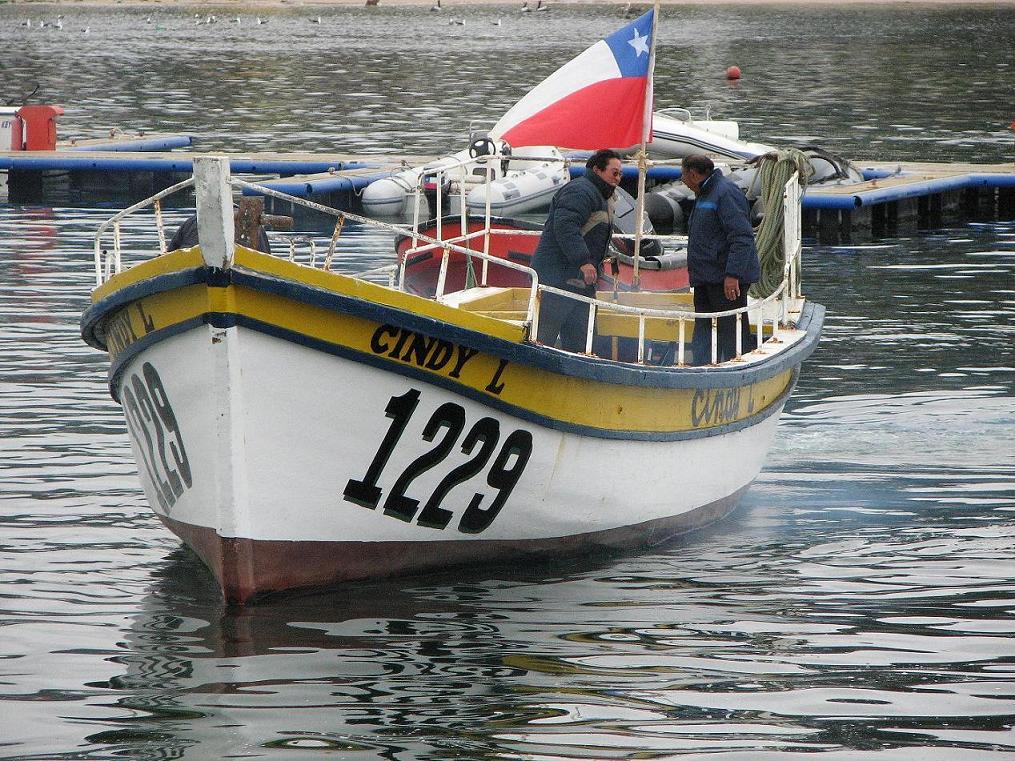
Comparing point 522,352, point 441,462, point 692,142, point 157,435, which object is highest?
point 692,142

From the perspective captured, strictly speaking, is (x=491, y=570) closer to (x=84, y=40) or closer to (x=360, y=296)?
(x=360, y=296)

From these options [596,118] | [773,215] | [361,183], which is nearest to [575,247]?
[596,118]

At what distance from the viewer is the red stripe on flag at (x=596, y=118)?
10.2 m

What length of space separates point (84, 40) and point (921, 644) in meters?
88.9

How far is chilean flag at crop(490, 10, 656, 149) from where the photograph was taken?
10273mm

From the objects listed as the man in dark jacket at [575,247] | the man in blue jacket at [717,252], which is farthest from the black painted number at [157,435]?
the man in blue jacket at [717,252]

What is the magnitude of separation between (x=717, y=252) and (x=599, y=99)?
1320mm

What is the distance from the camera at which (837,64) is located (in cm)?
6569

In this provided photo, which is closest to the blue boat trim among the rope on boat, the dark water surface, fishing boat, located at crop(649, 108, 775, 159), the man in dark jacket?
the man in dark jacket

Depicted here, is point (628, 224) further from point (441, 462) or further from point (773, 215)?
point (441, 462)

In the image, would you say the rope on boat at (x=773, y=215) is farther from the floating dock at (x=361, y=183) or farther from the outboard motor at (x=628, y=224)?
the floating dock at (x=361, y=183)

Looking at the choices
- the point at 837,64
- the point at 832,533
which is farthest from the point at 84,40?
the point at 832,533

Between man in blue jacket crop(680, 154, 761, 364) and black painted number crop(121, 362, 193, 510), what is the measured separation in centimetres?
393

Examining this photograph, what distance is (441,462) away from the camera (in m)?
8.28
